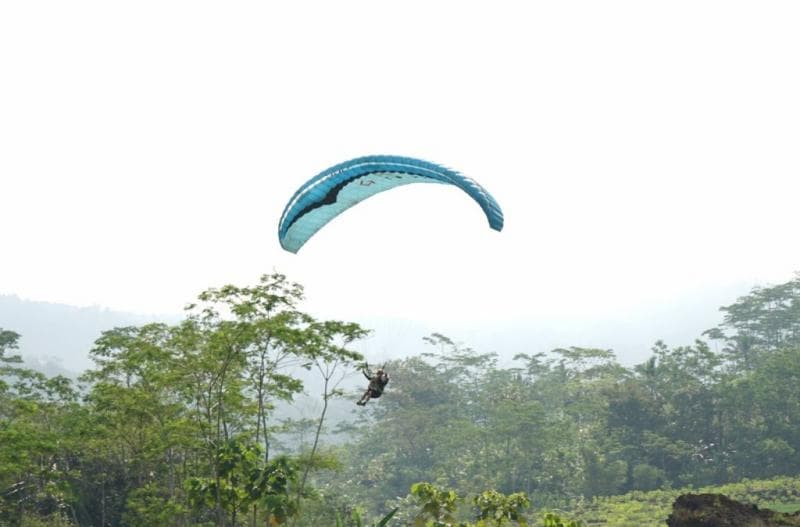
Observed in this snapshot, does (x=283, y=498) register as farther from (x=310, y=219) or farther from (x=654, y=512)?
(x=654, y=512)

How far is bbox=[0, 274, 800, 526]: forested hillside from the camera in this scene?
577 inches

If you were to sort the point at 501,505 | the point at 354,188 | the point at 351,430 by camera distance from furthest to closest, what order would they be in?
the point at 351,430 → the point at 501,505 → the point at 354,188

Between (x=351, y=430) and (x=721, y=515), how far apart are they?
5003 cm

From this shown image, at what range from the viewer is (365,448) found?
54250 mm

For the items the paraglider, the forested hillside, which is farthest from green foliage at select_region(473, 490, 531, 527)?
the paraglider

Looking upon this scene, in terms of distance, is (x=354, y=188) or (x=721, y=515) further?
(x=721, y=515)

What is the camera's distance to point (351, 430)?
6084 centimetres

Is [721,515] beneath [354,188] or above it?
beneath

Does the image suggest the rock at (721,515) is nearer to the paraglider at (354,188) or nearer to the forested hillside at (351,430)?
the forested hillside at (351,430)

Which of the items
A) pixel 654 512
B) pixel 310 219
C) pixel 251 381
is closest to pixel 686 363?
pixel 654 512

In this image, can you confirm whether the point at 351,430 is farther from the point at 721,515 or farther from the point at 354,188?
the point at 354,188

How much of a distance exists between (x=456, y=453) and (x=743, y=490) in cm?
1975

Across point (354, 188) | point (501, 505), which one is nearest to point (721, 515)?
point (501, 505)

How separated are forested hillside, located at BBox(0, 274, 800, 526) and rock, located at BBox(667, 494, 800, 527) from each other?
376cm
